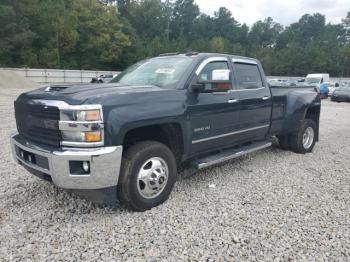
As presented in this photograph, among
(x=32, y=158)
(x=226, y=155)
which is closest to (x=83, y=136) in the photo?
(x=32, y=158)

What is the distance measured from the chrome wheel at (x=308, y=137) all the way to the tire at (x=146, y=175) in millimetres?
3889

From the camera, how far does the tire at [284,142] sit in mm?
6388

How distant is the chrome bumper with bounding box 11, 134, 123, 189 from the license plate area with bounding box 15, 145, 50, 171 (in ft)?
0.07

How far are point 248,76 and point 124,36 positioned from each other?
2247 inches

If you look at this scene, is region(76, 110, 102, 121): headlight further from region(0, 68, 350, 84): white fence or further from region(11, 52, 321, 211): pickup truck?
region(0, 68, 350, 84): white fence

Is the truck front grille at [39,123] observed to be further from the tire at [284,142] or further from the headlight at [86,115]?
the tire at [284,142]

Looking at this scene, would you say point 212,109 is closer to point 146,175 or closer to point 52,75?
point 146,175

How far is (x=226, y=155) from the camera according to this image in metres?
4.52

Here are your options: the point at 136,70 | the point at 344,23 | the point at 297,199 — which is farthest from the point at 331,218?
the point at 344,23

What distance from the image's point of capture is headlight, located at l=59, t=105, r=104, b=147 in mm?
2963

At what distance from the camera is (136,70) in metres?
4.72

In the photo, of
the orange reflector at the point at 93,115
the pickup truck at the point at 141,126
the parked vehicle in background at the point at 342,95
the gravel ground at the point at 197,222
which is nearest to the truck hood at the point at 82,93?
the pickup truck at the point at 141,126

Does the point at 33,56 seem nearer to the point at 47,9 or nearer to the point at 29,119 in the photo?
the point at 47,9

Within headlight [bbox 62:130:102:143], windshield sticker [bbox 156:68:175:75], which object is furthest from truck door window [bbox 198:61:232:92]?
headlight [bbox 62:130:102:143]
